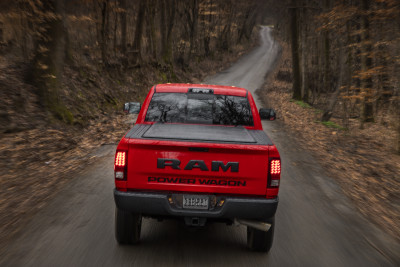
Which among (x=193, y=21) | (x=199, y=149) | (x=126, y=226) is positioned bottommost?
(x=126, y=226)

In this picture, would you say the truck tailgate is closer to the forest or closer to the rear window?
the rear window

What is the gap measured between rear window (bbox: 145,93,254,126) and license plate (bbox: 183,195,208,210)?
1.37 m

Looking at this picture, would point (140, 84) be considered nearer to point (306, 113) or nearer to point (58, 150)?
point (306, 113)

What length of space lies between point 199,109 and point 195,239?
1.75 m

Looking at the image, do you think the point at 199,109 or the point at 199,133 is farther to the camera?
the point at 199,109

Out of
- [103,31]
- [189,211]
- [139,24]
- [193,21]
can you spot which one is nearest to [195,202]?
[189,211]

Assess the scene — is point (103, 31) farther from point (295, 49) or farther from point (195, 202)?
point (195, 202)

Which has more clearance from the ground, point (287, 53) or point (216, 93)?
point (287, 53)

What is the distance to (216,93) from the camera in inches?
196

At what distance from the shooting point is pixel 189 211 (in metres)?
3.63

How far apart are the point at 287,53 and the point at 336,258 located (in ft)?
151

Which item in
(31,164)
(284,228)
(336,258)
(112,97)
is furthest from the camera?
(112,97)

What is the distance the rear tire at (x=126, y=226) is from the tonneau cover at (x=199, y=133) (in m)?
0.92

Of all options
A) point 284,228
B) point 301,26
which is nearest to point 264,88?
point 301,26
